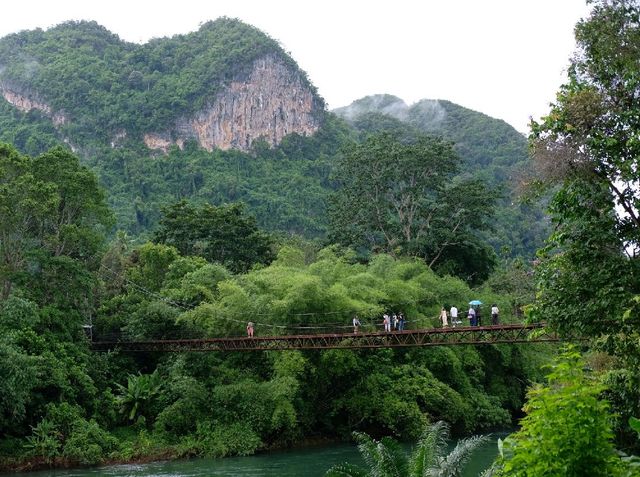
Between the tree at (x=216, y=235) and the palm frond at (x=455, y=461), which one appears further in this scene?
the tree at (x=216, y=235)

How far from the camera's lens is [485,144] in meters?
88.0

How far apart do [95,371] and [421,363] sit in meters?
9.21

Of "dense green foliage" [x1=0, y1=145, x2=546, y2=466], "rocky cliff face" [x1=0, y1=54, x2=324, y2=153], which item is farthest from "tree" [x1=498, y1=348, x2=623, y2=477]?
"rocky cliff face" [x1=0, y1=54, x2=324, y2=153]

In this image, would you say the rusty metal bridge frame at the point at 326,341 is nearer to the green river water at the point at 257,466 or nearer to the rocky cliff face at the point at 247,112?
the green river water at the point at 257,466

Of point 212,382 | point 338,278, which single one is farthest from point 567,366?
point 338,278

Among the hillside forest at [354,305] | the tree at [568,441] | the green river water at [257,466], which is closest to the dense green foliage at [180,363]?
the hillside forest at [354,305]

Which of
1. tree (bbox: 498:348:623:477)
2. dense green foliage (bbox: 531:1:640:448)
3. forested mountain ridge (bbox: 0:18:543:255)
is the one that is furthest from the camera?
forested mountain ridge (bbox: 0:18:543:255)

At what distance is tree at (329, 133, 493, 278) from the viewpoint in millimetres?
31156

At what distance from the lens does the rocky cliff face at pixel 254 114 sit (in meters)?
77.7

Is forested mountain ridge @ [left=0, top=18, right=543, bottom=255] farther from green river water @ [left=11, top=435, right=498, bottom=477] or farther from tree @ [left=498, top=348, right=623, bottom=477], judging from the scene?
tree @ [left=498, top=348, right=623, bottom=477]

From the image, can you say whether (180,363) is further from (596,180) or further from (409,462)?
(596,180)

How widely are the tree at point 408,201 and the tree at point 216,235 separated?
381cm

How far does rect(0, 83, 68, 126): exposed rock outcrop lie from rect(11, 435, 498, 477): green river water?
63.1 meters

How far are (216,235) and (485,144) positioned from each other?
59266 mm
